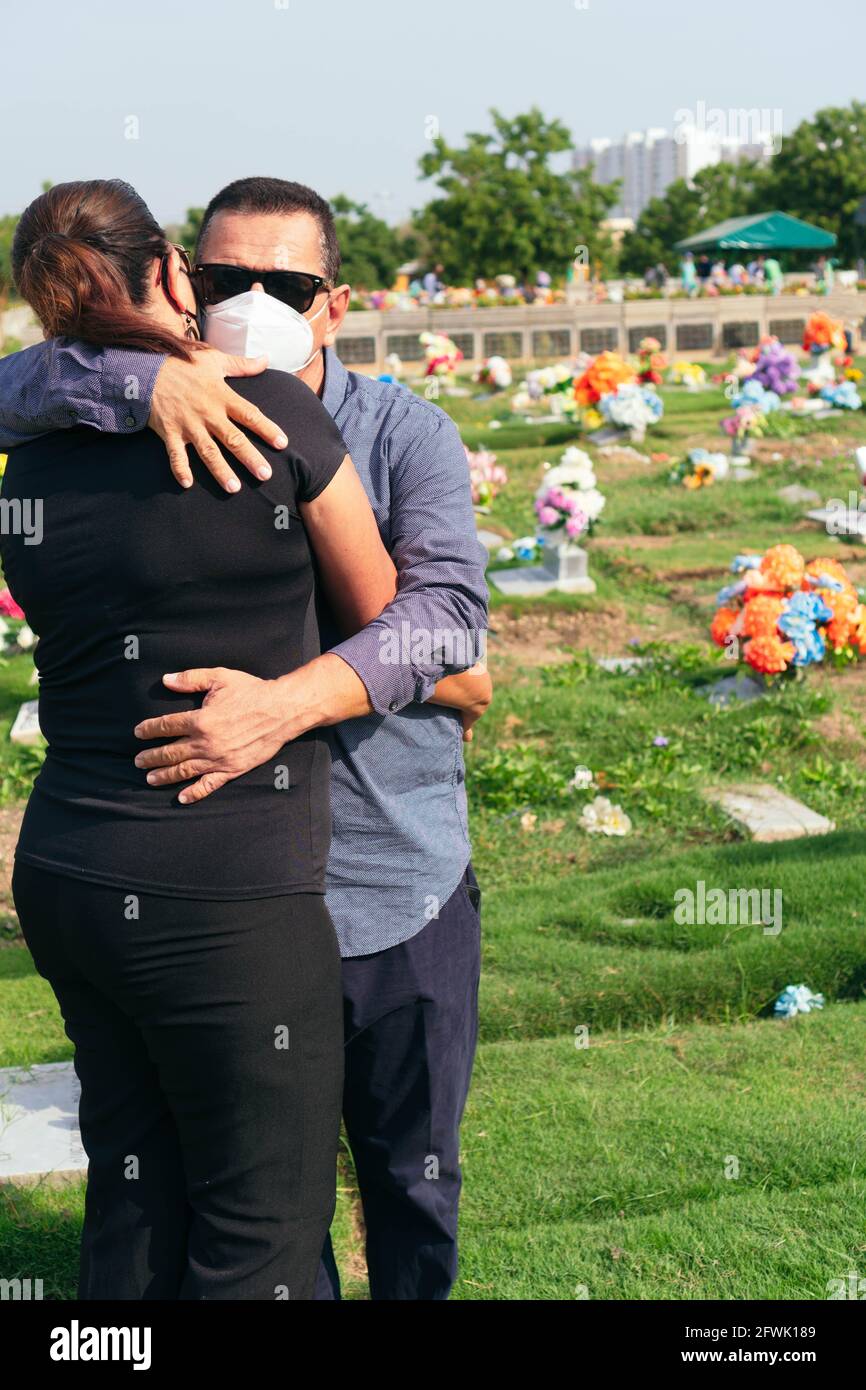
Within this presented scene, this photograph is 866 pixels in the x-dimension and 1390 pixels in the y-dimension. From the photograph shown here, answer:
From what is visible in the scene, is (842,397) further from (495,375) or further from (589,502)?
(589,502)

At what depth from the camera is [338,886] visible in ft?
7.00

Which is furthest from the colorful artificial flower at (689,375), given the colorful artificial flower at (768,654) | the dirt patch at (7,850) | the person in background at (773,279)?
the dirt patch at (7,850)

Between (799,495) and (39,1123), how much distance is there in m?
11.6

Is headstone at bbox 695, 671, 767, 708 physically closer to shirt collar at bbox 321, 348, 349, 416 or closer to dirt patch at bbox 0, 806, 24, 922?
dirt patch at bbox 0, 806, 24, 922

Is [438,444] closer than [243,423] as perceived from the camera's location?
No

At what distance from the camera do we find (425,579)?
2035mm

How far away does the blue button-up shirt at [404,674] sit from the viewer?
6.55 ft

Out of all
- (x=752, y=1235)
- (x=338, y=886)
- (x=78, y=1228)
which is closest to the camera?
(x=338, y=886)

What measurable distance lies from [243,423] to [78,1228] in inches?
88.5

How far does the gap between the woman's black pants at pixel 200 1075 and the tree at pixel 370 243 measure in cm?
4744

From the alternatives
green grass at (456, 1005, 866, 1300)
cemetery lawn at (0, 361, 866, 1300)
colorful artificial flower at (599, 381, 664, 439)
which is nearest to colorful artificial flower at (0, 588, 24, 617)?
cemetery lawn at (0, 361, 866, 1300)

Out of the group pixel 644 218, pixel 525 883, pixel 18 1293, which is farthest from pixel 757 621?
pixel 644 218

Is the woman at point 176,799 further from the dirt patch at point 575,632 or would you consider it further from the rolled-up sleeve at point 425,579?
the dirt patch at point 575,632

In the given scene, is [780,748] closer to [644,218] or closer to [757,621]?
[757,621]
